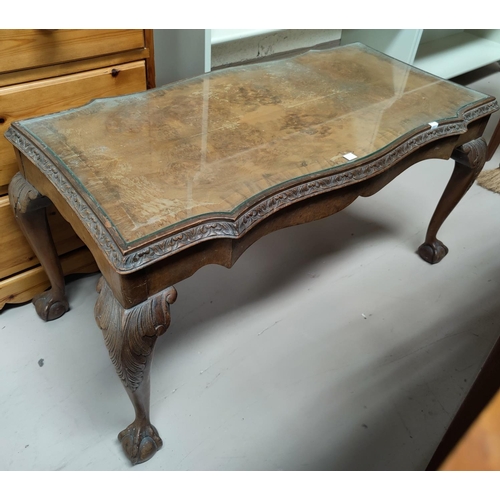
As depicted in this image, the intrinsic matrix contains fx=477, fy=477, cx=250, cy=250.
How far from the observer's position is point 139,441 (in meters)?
0.97

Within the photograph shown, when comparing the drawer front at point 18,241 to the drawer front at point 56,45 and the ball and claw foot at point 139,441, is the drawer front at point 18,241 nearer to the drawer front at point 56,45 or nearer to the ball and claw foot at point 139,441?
the drawer front at point 56,45

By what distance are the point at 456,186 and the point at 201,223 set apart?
949 mm

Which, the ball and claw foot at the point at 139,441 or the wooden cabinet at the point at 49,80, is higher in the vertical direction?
the wooden cabinet at the point at 49,80

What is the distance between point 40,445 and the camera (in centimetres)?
100

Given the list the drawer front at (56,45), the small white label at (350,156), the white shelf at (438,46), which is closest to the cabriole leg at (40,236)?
the drawer front at (56,45)

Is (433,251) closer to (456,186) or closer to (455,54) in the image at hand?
(456,186)

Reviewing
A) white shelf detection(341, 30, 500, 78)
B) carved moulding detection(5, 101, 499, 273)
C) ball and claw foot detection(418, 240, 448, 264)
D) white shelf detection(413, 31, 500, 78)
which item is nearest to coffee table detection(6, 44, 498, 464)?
carved moulding detection(5, 101, 499, 273)

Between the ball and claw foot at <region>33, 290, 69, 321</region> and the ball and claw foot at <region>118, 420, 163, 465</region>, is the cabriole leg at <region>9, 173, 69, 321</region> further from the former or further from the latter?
the ball and claw foot at <region>118, 420, 163, 465</region>

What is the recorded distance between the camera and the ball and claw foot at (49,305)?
4.02 feet

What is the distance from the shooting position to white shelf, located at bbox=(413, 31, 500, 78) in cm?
247

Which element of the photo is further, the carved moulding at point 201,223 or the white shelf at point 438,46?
the white shelf at point 438,46

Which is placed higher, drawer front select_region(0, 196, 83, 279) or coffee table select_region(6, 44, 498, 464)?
coffee table select_region(6, 44, 498, 464)

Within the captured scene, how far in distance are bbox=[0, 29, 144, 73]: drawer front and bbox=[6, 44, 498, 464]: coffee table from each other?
0.38 ft

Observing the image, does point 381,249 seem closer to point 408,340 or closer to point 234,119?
point 408,340
